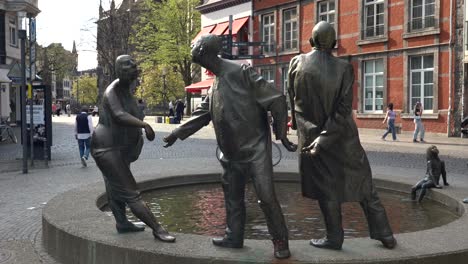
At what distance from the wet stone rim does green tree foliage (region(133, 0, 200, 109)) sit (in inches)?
1737

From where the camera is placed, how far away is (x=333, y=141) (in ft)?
14.6

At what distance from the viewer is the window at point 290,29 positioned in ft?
114

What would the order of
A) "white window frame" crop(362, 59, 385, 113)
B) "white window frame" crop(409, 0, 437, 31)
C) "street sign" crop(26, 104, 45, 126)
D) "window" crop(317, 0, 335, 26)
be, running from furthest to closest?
1. "window" crop(317, 0, 335, 26)
2. "white window frame" crop(362, 59, 385, 113)
3. "white window frame" crop(409, 0, 437, 31)
4. "street sign" crop(26, 104, 45, 126)

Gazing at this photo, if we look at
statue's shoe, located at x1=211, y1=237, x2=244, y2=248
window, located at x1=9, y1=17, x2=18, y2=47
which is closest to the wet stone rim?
statue's shoe, located at x1=211, y1=237, x2=244, y2=248

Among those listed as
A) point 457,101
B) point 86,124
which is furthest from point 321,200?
point 457,101

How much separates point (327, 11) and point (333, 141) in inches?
1138

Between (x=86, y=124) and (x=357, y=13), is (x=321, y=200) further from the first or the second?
(x=357, y=13)

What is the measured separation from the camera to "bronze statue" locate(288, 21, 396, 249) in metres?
4.50

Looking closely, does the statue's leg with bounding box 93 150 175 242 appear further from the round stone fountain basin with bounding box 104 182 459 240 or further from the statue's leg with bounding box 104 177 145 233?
the round stone fountain basin with bounding box 104 182 459 240

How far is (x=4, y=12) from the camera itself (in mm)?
34750

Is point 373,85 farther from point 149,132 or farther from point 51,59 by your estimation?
point 51,59

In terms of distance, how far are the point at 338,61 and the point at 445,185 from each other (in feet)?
Result: 15.8

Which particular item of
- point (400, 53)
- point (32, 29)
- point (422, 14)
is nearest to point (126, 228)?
point (32, 29)

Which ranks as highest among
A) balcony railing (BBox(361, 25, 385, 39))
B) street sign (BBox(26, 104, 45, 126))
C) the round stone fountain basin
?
balcony railing (BBox(361, 25, 385, 39))
